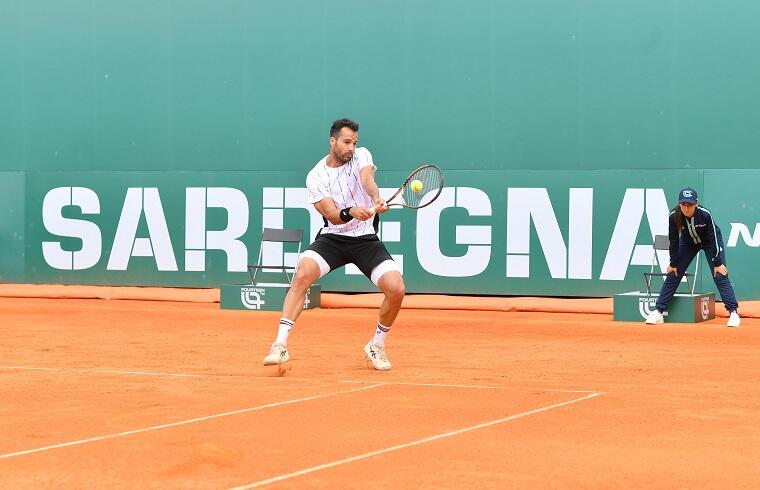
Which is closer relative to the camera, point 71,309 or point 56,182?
point 71,309

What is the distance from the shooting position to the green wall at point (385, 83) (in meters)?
15.1

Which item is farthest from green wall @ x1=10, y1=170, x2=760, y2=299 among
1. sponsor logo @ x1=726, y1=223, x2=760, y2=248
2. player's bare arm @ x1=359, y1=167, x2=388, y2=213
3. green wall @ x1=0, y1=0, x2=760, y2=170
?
player's bare arm @ x1=359, y1=167, x2=388, y2=213

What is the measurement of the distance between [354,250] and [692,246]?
19.2 ft

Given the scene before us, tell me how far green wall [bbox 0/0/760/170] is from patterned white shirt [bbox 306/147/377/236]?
7.31 metres

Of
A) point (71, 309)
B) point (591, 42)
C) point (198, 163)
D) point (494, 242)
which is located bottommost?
point (71, 309)

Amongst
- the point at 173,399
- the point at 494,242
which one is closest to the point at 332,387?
the point at 173,399

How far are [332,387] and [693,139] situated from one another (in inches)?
347

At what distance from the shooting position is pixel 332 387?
25.5 ft

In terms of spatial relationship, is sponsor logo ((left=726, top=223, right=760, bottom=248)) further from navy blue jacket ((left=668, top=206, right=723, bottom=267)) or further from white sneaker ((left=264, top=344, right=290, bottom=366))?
white sneaker ((left=264, top=344, right=290, bottom=366))

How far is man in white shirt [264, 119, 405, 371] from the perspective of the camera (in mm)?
8516

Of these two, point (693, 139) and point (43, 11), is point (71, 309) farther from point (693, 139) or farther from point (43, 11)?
point (693, 139)

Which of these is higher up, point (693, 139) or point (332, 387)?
point (693, 139)

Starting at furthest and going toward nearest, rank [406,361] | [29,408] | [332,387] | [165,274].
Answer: [165,274] → [406,361] → [332,387] → [29,408]

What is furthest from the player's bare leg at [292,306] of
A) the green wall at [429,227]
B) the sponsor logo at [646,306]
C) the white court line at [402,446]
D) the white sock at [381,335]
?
the green wall at [429,227]
